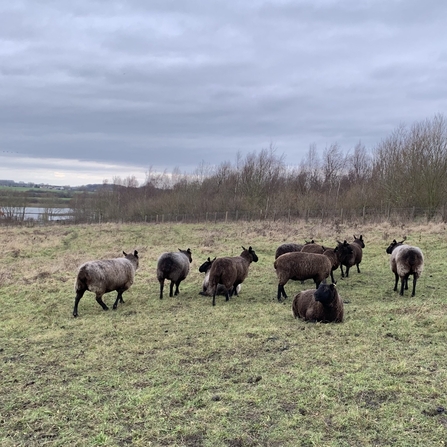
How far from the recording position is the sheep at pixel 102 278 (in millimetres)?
9203

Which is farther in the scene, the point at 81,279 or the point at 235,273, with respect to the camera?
the point at 235,273

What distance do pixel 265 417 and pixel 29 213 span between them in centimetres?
5842

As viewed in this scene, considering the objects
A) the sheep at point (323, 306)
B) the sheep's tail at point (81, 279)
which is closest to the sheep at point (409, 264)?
the sheep at point (323, 306)

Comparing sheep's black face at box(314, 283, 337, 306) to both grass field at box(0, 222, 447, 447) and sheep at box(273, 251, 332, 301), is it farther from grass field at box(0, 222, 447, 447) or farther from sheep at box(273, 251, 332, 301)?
sheep at box(273, 251, 332, 301)

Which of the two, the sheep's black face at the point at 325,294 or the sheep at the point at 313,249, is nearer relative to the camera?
the sheep's black face at the point at 325,294

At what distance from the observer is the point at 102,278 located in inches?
370

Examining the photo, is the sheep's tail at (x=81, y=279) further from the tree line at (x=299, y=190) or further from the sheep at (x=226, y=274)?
the tree line at (x=299, y=190)

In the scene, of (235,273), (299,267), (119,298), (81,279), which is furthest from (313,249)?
(81,279)

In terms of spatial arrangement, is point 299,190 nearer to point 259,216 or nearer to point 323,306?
point 259,216

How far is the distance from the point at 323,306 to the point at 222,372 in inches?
119

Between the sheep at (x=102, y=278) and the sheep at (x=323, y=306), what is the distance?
4.75m

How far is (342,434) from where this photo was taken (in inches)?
145

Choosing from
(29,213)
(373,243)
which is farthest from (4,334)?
(29,213)

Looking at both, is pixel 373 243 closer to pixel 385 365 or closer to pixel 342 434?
pixel 385 365
